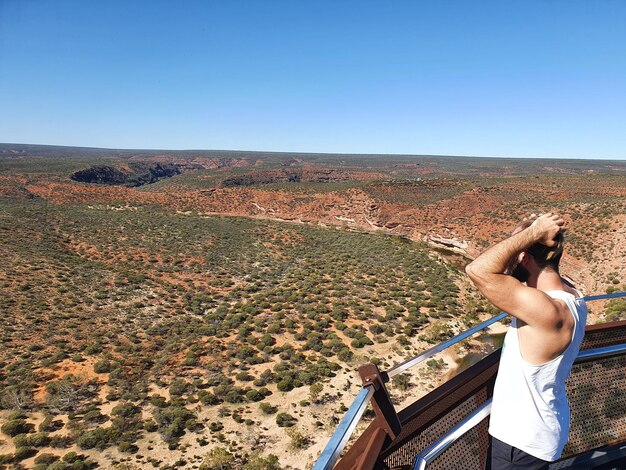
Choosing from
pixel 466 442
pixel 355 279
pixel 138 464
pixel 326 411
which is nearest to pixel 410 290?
pixel 355 279

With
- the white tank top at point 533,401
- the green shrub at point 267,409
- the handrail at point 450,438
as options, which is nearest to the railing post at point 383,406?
the handrail at point 450,438

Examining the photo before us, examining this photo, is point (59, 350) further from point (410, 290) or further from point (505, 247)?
point (410, 290)

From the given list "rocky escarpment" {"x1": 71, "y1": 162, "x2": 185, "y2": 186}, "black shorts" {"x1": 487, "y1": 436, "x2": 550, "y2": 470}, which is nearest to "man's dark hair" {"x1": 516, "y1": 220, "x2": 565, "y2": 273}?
"black shorts" {"x1": 487, "y1": 436, "x2": 550, "y2": 470}

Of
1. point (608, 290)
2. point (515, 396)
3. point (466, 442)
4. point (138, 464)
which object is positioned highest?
point (515, 396)

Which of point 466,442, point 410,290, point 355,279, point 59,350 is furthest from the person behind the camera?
point 355,279

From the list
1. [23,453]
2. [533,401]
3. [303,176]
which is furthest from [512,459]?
[303,176]
